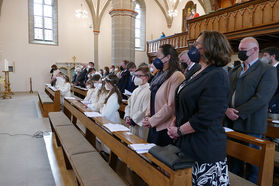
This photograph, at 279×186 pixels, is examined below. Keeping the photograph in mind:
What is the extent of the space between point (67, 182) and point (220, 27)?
25.4 feet

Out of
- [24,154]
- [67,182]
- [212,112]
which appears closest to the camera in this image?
[212,112]

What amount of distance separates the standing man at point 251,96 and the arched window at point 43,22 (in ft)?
47.5

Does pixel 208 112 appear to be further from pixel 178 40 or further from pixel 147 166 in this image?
pixel 178 40

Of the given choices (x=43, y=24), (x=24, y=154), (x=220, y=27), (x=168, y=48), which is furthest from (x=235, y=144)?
(x=43, y=24)

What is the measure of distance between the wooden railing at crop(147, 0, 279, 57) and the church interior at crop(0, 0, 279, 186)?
34 mm

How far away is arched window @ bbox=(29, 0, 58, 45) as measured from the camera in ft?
46.4

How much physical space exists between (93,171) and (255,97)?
1860mm

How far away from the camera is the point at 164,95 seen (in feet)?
7.73

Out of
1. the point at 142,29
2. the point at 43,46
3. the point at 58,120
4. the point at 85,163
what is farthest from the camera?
the point at 142,29

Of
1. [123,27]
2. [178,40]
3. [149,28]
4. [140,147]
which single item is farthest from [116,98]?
[149,28]

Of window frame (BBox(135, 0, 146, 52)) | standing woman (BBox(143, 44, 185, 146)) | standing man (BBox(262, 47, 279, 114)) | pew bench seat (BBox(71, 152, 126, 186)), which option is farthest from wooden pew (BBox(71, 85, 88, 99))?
window frame (BBox(135, 0, 146, 52))

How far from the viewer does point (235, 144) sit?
7.04 feet

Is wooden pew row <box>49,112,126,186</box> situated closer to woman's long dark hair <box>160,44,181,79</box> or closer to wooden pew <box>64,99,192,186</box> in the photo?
wooden pew <box>64,99,192,186</box>

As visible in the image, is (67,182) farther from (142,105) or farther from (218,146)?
(218,146)
